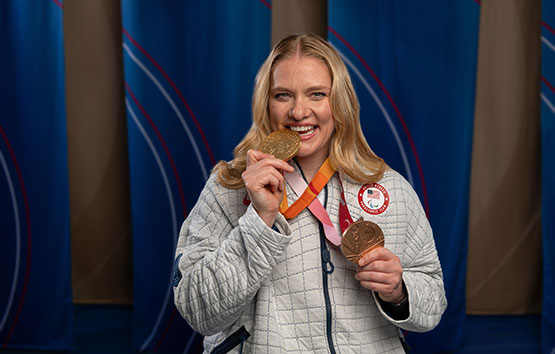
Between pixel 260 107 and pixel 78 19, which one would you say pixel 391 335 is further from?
pixel 78 19

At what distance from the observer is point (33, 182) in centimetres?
318

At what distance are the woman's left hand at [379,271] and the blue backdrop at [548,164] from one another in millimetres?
1876

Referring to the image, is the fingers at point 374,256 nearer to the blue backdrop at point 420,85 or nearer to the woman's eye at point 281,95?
the woman's eye at point 281,95

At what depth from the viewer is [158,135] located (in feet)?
10.3

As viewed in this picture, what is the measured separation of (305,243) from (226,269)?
0.25 meters

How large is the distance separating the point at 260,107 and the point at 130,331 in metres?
2.31

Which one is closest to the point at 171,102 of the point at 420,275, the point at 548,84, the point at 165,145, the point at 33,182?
the point at 165,145

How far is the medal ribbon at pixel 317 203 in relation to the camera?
160 centimetres

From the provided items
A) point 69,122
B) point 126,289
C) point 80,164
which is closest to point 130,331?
point 126,289

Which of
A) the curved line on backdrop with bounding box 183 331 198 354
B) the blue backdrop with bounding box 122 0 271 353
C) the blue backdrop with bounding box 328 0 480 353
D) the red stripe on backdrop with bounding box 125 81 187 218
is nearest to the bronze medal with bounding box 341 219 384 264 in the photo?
the blue backdrop with bounding box 328 0 480 353

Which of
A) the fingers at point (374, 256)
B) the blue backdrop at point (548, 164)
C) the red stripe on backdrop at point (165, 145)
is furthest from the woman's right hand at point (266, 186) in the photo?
the blue backdrop at point (548, 164)

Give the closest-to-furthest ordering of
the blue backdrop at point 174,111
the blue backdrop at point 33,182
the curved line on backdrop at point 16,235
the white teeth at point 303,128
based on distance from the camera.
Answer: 1. the white teeth at point 303,128
2. the blue backdrop at point 174,111
3. the blue backdrop at point 33,182
4. the curved line on backdrop at point 16,235

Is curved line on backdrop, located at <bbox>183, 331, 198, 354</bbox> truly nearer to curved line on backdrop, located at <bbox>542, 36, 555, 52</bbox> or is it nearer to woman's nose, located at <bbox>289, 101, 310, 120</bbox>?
woman's nose, located at <bbox>289, 101, 310, 120</bbox>

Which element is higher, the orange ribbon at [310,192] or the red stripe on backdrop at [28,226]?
the orange ribbon at [310,192]
